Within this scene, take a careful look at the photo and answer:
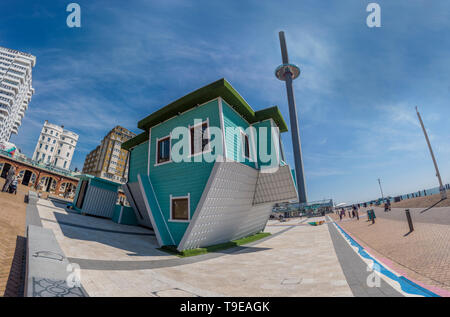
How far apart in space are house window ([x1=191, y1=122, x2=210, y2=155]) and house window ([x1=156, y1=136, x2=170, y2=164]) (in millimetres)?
2367

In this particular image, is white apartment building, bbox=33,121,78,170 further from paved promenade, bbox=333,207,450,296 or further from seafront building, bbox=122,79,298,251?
paved promenade, bbox=333,207,450,296

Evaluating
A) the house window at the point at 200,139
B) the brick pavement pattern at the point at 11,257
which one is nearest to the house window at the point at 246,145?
the house window at the point at 200,139

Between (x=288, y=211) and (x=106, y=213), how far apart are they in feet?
146

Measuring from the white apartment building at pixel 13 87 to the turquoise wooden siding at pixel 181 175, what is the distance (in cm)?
9783

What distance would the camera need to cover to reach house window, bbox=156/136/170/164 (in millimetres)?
12172

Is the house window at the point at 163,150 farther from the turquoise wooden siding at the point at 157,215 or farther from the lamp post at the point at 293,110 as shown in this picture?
the lamp post at the point at 293,110

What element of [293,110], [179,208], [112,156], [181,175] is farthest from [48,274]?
[112,156]

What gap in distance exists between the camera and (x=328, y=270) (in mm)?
6543

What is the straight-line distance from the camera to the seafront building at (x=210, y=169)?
31.8ft

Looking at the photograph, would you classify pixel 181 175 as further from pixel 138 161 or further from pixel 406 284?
pixel 406 284

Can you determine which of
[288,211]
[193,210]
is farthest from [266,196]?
[288,211]

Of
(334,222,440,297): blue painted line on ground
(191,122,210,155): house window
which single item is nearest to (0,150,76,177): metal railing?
(191,122,210,155): house window
